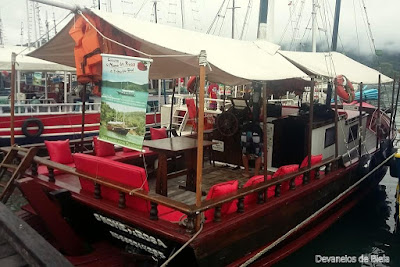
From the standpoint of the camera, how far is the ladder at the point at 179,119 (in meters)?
15.1

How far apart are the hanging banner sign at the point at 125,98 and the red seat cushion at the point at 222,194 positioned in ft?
3.64

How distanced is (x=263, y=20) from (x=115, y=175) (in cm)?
451

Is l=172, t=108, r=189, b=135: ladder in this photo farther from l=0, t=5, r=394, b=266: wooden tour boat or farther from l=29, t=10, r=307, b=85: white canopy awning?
l=29, t=10, r=307, b=85: white canopy awning

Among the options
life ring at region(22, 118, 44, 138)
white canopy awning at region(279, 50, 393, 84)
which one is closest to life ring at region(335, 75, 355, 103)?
white canopy awning at region(279, 50, 393, 84)

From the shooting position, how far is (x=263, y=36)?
6.74 m

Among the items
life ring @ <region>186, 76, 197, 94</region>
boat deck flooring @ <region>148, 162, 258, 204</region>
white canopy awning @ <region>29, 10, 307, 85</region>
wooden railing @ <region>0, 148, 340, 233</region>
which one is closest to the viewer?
wooden railing @ <region>0, 148, 340, 233</region>

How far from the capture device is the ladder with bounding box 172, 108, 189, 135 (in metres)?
15.1

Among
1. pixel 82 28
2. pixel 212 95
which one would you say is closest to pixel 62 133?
pixel 212 95

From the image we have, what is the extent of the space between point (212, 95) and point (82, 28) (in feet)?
44.0

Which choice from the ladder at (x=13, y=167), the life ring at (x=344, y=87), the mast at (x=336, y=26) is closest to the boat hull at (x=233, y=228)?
the ladder at (x=13, y=167)

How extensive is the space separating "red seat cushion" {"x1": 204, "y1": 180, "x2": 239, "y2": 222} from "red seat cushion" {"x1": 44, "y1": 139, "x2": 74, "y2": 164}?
3453 millimetres

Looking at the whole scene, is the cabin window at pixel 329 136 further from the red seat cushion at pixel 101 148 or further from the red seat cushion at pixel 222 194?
the red seat cushion at pixel 101 148

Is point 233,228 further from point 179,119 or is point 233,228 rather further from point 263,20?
point 179,119

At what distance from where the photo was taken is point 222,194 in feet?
14.8
